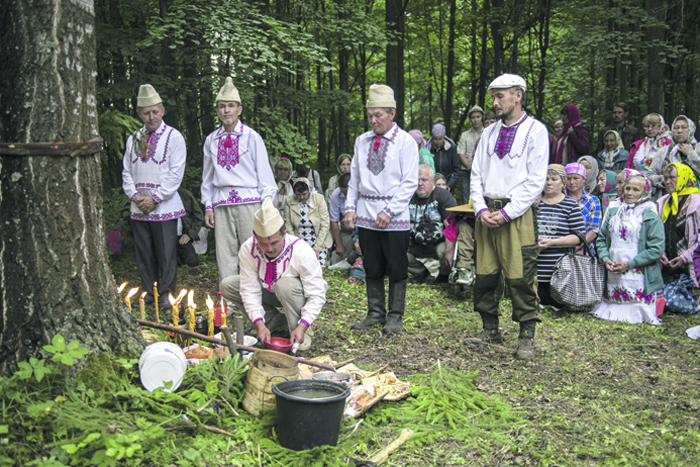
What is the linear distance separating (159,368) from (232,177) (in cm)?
274

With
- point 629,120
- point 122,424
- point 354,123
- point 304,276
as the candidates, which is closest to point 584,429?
point 304,276

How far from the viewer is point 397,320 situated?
5.40m

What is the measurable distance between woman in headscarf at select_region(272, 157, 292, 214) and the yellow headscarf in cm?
534

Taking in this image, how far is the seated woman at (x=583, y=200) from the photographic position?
658cm

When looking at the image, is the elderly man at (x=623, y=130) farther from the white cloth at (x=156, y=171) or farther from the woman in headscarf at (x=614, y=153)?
the white cloth at (x=156, y=171)

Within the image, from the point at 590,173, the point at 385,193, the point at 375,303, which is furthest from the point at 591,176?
the point at 375,303

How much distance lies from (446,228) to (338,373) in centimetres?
408

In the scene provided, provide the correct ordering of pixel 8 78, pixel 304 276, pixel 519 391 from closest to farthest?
pixel 8 78
pixel 519 391
pixel 304 276

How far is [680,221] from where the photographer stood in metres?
6.46

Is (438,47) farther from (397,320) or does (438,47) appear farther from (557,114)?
(397,320)

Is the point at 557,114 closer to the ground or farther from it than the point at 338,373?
farther from it

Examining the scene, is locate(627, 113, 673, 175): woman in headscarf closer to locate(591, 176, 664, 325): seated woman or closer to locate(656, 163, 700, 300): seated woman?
locate(656, 163, 700, 300): seated woman

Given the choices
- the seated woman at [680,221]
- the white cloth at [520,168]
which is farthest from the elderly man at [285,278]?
the seated woman at [680,221]

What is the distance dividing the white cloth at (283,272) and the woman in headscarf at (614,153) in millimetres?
6320
